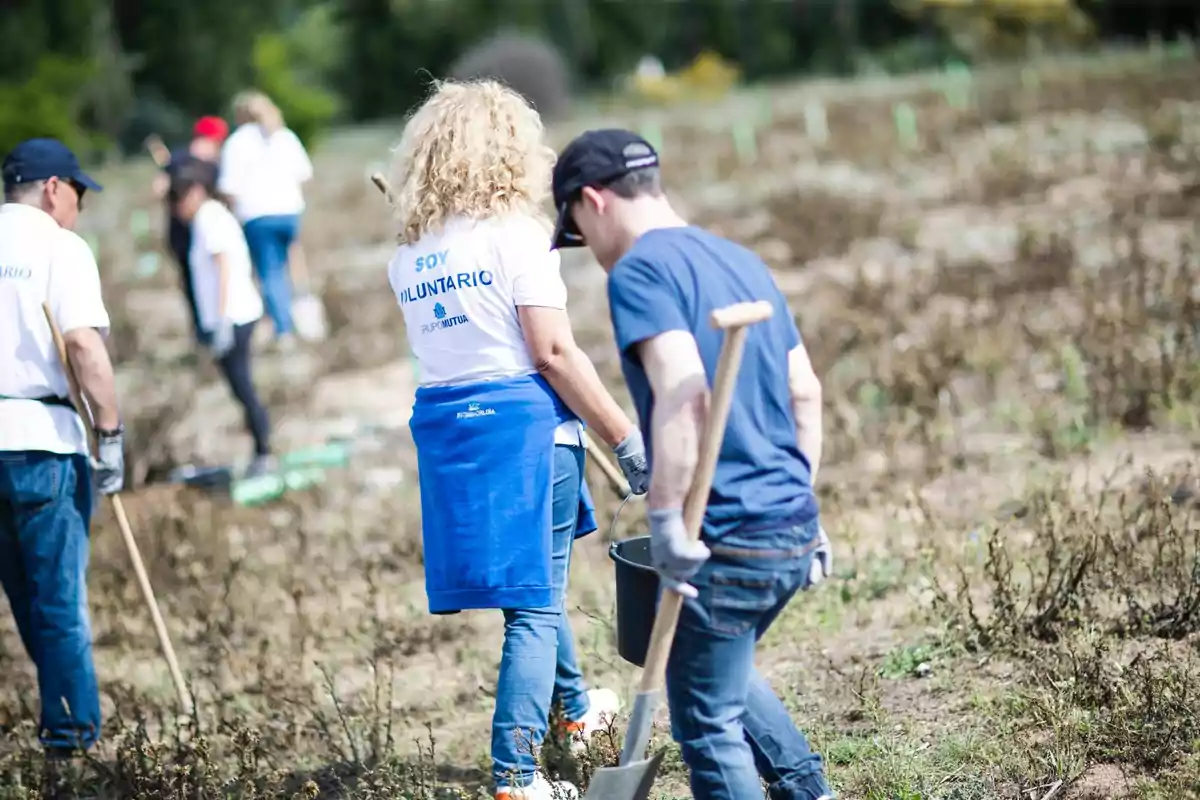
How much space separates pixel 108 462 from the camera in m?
4.71

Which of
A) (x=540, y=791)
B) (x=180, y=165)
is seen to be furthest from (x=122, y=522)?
(x=180, y=165)

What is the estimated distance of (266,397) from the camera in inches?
377

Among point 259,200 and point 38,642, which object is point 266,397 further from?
point 38,642

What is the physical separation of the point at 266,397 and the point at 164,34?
79.3 ft

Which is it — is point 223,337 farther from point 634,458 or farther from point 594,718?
point 634,458

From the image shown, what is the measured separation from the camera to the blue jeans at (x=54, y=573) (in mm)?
4535

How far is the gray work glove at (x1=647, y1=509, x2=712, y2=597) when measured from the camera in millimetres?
2900

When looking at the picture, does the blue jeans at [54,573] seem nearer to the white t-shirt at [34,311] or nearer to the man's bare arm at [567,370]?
the white t-shirt at [34,311]

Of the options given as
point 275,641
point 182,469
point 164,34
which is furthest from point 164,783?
point 164,34

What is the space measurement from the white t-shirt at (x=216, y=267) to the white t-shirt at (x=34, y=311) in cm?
324

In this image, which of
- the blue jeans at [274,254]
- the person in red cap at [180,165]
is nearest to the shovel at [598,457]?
the person in red cap at [180,165]

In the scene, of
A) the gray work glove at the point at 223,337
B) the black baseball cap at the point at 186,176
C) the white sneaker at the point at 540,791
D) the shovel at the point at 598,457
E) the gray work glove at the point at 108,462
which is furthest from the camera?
the black baseball cap at the point at 186,176

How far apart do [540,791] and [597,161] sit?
1.60 m

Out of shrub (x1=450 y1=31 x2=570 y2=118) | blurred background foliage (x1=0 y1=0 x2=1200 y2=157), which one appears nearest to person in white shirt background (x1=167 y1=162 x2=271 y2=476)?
blurred background foliage (x1=0 y1=0 x2=1200 y2=157)
